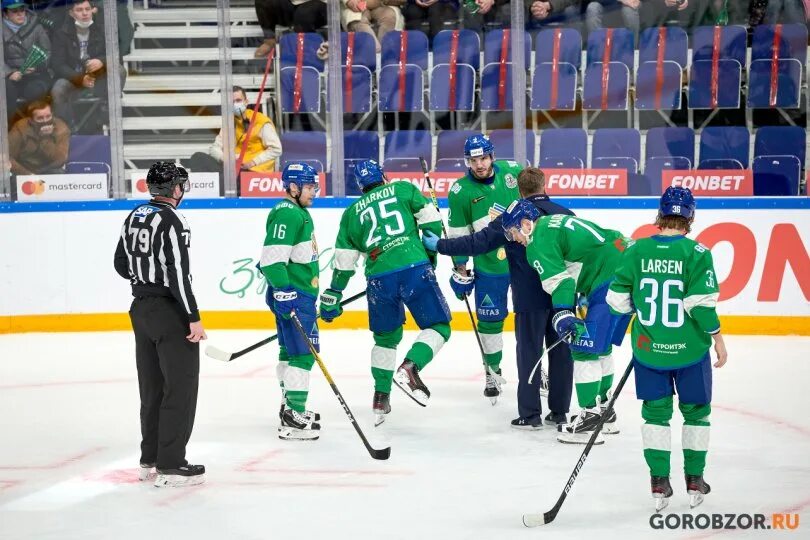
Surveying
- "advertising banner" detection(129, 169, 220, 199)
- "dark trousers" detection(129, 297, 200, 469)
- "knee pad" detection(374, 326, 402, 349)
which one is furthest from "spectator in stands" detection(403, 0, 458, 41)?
"dark trousers" detection(129, 297, 200, 469)

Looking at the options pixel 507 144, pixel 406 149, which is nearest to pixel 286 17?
pixel 406 149

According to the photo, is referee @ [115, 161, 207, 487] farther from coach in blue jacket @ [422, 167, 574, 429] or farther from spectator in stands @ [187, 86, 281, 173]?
spectator in stands @ [187, 86, 281, 173]

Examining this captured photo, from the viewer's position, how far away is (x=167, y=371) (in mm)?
4559

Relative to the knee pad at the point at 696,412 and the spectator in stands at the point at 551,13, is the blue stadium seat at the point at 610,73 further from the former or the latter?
the knee pad at the point at 696,412

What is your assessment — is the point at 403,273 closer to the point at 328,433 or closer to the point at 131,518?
the point at 328,433

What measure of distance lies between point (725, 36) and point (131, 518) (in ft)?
20.5

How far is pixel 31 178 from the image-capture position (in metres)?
8.98

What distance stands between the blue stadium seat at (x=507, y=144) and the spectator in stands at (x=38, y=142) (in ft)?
10.7

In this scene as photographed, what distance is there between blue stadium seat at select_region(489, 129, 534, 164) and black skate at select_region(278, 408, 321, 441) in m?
3.82

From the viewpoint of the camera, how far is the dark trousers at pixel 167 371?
4.54 m

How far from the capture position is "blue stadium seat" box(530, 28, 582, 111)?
894 cm

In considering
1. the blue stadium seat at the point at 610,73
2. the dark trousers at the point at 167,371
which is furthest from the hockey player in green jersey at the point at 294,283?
the blue stadium seat at the point at 610,73

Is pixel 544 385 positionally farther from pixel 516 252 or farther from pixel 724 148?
pixel 724 148

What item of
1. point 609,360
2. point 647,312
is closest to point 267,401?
point 609,360
